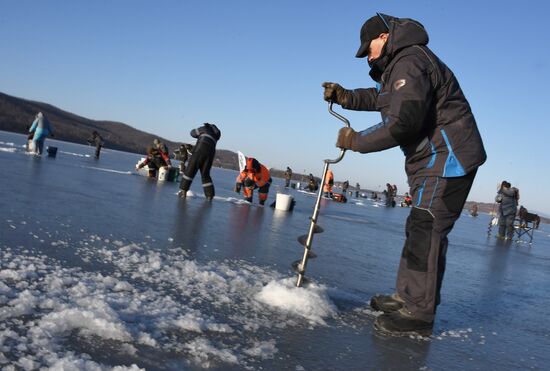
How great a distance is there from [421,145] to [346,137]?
0.47 meters

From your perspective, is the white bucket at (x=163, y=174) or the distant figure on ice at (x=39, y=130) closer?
the white bucket at (x=163, y=174)

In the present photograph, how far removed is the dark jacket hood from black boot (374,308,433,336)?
62.4 inches

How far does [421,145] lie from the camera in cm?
306

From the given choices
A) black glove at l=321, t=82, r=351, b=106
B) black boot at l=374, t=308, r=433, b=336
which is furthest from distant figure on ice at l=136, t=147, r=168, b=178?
black boot at l=374, t=308, r=433, b=336

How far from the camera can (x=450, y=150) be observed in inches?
118

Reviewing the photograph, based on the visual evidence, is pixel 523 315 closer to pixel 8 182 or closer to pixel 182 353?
pixel 182 353

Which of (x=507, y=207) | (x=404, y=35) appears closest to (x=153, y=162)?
(x=507, y=207)

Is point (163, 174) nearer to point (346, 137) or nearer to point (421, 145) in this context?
point (346, 137)

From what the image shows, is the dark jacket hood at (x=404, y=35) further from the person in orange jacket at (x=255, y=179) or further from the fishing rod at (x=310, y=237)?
the person in orange jacket at (x=255, y=179)

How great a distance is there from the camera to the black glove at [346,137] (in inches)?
120

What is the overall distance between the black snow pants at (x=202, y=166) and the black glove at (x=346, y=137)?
297 inches

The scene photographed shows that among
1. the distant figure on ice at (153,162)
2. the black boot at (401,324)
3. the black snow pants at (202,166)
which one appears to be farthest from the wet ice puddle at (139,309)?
the distant figure on ice at (153,162)

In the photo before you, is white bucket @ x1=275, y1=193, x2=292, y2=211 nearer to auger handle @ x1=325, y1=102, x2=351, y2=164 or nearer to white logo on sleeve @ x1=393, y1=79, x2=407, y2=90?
auger handle @ x1=325, y1=102, x2=351, y2=164

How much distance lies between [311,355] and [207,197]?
8.64m
